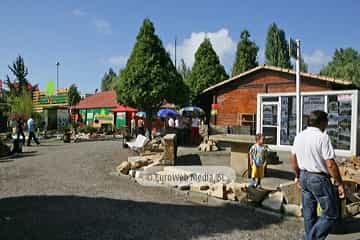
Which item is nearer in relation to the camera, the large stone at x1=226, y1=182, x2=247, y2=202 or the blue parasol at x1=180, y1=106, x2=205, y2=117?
the large stone at x1=226, y1=182, x2=247, y2=202

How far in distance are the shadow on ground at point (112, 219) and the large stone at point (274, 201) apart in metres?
0.27

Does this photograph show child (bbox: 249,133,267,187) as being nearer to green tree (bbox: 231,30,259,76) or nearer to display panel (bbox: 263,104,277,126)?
display panel (bbox: 263,104,277,126)

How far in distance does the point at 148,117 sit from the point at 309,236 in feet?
43.1

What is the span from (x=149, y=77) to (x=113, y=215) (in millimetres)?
10893

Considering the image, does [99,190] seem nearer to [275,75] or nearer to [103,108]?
[275,75]

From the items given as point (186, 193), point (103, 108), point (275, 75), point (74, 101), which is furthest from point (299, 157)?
point (74, 101)

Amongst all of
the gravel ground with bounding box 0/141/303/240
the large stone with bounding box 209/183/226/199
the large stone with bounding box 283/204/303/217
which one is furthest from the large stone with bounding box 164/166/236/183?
the large stone with bounding box 283/204/303/217

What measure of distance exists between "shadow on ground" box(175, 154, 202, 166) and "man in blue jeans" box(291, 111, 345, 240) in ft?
19.5

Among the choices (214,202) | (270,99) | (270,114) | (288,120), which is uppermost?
(270,99)

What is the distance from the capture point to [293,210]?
203 inches

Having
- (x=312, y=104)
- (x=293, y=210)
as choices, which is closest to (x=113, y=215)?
(x=293, y=210)

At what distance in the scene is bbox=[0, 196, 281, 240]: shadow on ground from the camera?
424 cm

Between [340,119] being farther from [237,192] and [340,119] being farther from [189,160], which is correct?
[237,192]

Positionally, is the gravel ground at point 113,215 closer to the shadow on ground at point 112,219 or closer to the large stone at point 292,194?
the shadow on ground at point 112,219
